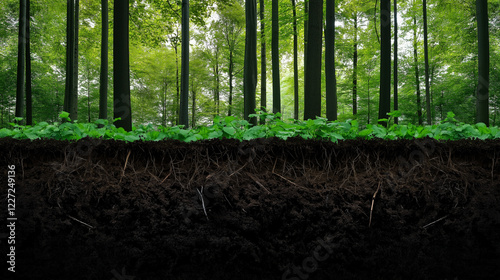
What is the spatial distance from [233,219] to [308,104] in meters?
4.10

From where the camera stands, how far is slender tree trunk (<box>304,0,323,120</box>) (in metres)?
5.83

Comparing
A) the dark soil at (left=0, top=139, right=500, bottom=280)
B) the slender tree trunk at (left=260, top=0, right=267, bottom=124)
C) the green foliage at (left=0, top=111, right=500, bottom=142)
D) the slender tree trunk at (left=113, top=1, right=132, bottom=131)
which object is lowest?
the dark soil at (left=0, top=139, right=500, bottom=280)

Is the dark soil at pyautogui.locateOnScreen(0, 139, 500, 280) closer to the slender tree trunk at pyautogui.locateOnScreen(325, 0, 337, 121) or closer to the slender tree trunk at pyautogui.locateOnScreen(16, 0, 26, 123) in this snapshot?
the slender tree trunk at pyautogui.locateOnScreen(325, 0, 337, 121)

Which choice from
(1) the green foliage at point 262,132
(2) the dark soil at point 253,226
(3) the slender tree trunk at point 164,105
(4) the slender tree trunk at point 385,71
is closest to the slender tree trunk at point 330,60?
(4) the slender tree trunk at point 385,71

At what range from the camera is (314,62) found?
589 cm

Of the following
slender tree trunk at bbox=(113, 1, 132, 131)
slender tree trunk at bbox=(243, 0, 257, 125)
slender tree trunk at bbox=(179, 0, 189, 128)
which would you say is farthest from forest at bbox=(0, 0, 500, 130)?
slender tree trunk at bbox=(113, 1, 132, 131)

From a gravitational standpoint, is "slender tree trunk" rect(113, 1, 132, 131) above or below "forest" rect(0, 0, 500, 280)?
above

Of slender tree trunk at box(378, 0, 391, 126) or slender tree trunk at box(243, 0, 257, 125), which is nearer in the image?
slender tree trunk at box(378, 0, 391, 126)

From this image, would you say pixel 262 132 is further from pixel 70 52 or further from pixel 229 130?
pixel 70 52

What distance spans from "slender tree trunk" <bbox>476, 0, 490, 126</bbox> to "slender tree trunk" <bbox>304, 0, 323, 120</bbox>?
441cm

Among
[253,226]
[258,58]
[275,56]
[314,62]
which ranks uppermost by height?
[258,58]

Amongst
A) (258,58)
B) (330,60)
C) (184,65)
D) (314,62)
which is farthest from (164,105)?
(314,62)

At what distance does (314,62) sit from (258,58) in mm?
11134

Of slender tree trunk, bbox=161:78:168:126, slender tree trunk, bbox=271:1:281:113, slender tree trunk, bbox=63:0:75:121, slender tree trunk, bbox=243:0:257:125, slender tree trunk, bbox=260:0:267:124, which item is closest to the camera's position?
slender tree trunk, bbox=243:0:257:125
